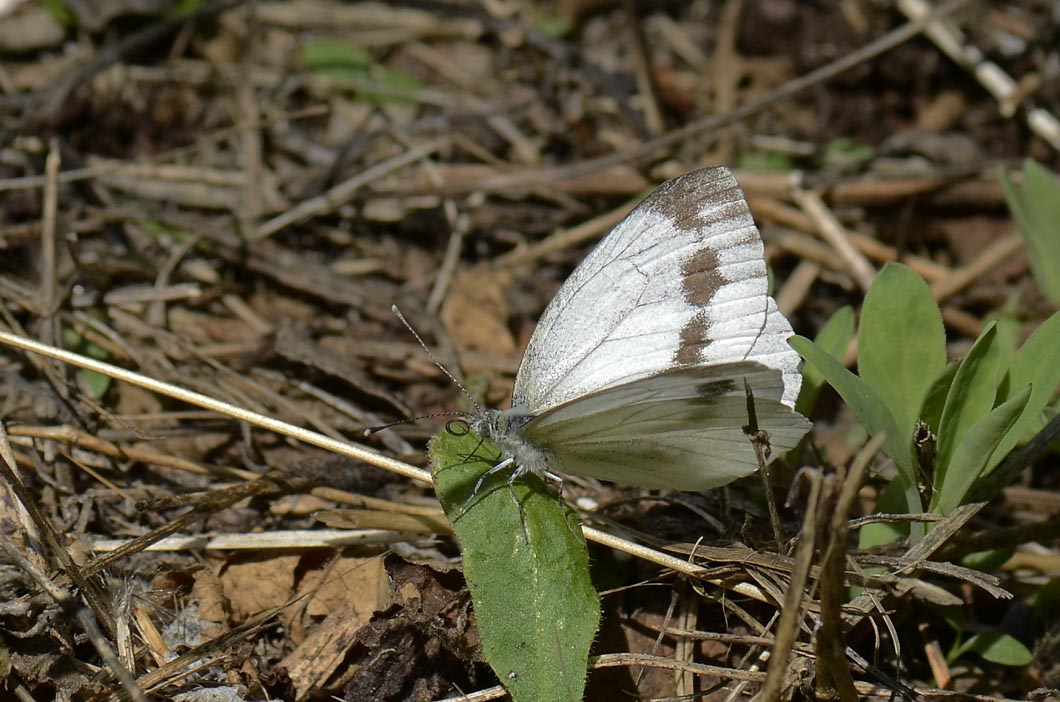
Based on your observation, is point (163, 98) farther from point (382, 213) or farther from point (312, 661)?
point (312, 661)

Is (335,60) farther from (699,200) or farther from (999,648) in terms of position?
(999,648)

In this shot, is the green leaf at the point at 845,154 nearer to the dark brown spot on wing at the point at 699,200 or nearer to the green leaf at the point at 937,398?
the dark brown spot on wing at the point at 699,200

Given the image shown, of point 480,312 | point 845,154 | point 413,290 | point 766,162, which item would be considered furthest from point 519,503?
point 845,154

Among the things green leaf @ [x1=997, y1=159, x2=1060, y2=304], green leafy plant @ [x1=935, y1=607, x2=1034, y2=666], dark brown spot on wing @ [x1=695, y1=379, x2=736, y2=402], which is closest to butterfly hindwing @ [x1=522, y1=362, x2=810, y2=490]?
dark brown spot on wing @ [x1=695, y1=379, x2=736, y2=402]

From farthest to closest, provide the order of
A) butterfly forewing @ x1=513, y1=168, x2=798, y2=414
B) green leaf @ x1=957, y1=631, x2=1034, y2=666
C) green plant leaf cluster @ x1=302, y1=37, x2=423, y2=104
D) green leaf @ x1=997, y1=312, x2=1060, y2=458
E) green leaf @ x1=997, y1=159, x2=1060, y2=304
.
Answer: green plant leaf cluster @ x1=302, y1=37, x2=423, y2=104 < green leaf @ x1=997, y1=159, x2=1060, y2=304 < butterfly forewing @ x1=513, y1=168, x2=798, y2=414 < green leaf @ x1=957, y1=631, x2=1034, y2=666 < green leaf @ x1=997, y1=312, x2=1060, y2=458

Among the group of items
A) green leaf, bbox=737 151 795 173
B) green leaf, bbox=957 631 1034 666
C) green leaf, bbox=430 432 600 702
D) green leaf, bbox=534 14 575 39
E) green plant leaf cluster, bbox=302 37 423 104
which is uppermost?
green leaf, bbox=534 14 575 39

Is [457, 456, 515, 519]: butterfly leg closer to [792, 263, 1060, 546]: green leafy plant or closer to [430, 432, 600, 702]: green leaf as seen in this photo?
[430, 432, 600, 702]: green leaf
